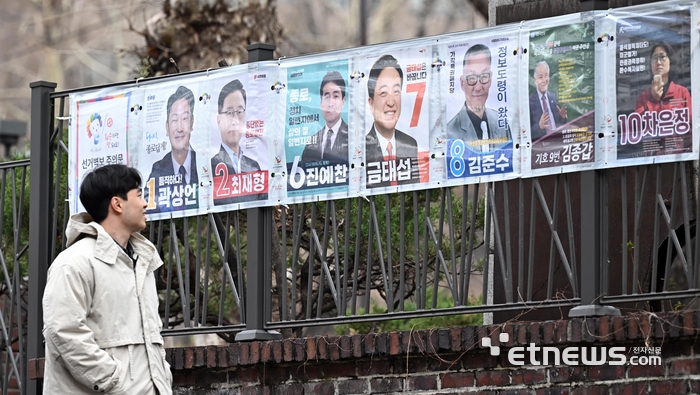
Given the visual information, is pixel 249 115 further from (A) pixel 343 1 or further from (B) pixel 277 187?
(A) pixel 343 1

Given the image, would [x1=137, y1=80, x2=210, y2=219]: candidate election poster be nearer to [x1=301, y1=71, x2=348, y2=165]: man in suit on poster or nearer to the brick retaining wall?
[x1=301, y1=71, x2=348, y2=165]: man in suit on poster

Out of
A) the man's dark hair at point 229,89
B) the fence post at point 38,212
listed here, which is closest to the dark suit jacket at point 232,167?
the man's dark hair at point 229,89

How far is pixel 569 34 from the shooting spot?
19.2 ft

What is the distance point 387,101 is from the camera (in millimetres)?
6348

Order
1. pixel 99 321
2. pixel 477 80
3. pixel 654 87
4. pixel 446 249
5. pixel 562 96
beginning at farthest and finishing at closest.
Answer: pixel 446 249 < pixel 477 80 < pixel 562 96 < pixel 654 87 < pixel 99 321

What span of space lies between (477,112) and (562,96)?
0.45 meters

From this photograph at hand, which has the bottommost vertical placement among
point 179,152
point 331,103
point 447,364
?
point 447,364

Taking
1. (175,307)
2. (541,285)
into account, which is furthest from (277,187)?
(175,307)

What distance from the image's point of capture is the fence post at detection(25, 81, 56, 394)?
24.8 feet

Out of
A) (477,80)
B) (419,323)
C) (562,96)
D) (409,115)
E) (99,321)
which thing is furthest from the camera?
(419,323)

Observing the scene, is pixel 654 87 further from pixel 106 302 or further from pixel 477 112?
pixel 106 302

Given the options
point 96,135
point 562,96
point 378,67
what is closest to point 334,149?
point 378,67

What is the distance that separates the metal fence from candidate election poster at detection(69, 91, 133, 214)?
0.44ft

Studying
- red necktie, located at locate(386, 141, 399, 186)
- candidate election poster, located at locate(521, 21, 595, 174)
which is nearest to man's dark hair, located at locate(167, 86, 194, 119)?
red necktie, located at locate(386, 141, 399, 186)
